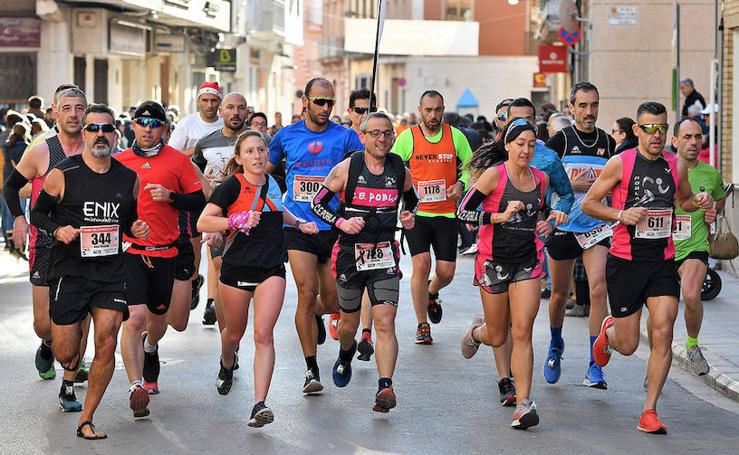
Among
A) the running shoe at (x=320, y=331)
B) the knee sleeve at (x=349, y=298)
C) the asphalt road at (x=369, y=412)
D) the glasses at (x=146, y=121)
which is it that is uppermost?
the glasses at (x=146, y=121)

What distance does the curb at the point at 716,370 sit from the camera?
10.3 m

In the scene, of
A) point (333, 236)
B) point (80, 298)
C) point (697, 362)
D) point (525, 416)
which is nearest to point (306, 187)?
point (333, 236)

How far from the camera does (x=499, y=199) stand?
9.22 metres

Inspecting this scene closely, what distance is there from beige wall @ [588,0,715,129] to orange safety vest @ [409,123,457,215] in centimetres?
1951

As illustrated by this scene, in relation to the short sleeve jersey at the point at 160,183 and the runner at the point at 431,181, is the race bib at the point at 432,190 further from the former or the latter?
the short sleeve jersey at the point at 160,183

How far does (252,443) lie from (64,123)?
2.81 metres

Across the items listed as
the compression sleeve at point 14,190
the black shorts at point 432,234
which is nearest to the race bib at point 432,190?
→ the black shorts at point 432,234

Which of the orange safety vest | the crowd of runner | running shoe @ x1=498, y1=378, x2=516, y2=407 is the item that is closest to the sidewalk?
the crowd of runner

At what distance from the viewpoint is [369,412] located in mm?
9383

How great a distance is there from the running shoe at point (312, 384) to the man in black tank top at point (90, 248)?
5.41 feet

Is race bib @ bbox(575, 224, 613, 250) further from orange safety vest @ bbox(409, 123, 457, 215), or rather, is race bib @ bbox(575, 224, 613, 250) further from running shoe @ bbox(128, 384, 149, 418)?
running shoe @ bbox(128, 384, 149, 418)

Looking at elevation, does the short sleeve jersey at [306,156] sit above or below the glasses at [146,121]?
below

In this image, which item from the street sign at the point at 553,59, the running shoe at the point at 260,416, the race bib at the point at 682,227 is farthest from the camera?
the street sign at the point at 553,59

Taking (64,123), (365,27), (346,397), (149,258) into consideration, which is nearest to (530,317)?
(346,397)
